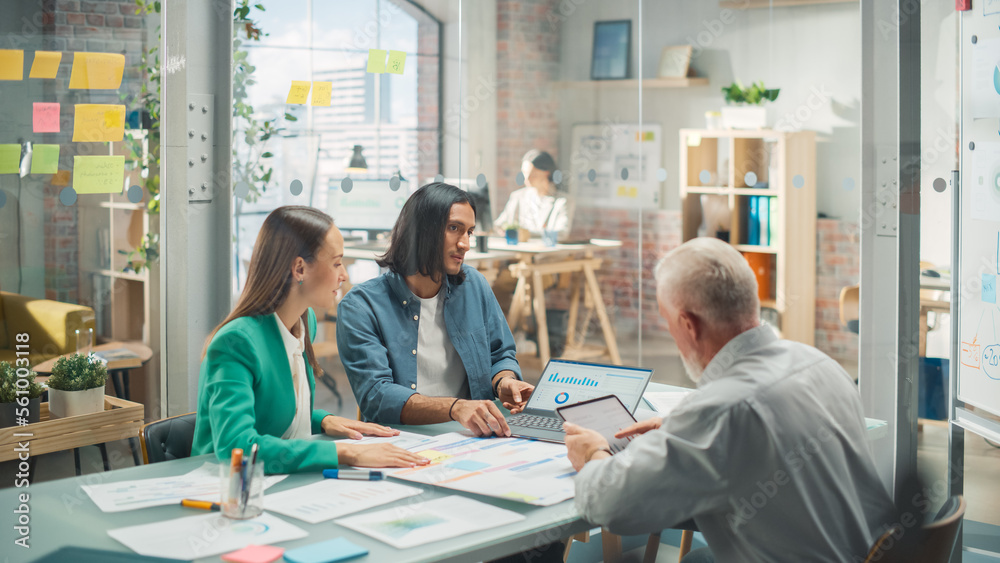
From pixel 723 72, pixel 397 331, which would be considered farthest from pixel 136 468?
pixel 723 72

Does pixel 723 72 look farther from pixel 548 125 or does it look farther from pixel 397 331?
pixel 397 331

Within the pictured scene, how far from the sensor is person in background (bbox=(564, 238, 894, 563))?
1466 mm

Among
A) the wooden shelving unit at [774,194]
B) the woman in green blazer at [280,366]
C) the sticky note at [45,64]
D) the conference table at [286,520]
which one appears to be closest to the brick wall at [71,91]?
the sticky note at [45,64]

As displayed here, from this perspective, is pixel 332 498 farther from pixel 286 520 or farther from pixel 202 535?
pixel 202 535

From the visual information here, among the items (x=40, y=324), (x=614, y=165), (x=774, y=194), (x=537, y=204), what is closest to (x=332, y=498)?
(x=40, y=324)

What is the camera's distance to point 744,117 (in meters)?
5.88

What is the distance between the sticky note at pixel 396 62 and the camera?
4.54 m

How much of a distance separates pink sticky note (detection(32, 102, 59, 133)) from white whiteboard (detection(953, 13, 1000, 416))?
312 centimetres

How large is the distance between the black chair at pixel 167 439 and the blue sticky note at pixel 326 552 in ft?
2.54

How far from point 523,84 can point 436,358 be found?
11.8ft

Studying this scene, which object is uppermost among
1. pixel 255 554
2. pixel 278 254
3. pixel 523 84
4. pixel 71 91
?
pixel 523 84

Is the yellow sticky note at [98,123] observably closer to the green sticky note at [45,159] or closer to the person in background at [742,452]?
the green sticky note at [45,159]

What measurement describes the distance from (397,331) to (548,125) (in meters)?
3.57

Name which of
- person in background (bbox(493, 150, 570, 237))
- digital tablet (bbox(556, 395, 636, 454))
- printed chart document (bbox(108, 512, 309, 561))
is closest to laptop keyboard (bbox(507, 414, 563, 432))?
digital tablet (bbox(556, 395, 636, 454))
